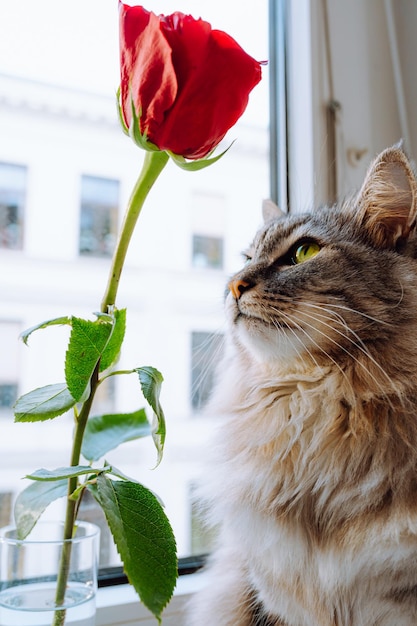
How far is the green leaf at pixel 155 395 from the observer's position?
608 millimetres

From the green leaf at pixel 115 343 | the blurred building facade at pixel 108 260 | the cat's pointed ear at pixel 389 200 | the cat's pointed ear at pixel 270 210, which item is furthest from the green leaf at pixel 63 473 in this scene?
the cat's pointed ear at pixel 270 210

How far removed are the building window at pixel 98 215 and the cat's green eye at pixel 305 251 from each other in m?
0.43

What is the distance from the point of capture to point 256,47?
130 centimetres

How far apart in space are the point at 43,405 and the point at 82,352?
0.25ft

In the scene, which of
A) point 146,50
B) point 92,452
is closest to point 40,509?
point 92,452

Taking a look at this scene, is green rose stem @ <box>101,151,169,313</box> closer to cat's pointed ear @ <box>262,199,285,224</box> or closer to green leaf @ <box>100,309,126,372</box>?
green leaf @ <box>100,309,126,372</box>

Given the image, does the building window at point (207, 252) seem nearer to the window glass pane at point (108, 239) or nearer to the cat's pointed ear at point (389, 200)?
the window glass pane at point (108, 239)

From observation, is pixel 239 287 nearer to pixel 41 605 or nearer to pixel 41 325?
pixel 41 325

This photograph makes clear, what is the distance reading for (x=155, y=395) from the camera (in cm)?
61

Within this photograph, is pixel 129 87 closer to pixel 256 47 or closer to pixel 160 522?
pixel 160 522

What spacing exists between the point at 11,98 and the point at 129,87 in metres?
0.53

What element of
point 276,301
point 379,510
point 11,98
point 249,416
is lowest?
point 379,510

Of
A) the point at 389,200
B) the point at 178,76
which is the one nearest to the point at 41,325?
the point at 178,76

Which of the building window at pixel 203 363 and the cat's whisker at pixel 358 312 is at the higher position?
the cat's whisker at pixel 358 312
